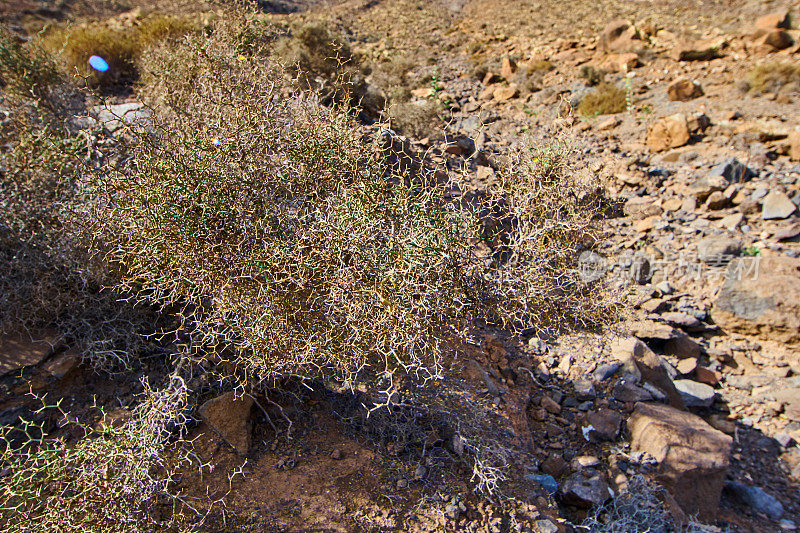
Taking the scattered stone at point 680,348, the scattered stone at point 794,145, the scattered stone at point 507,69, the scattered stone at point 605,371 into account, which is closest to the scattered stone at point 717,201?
the scattered stone at point 794,145

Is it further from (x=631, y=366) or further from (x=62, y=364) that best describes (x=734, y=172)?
(x=62, y=364)

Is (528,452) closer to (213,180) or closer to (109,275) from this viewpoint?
(213,180)

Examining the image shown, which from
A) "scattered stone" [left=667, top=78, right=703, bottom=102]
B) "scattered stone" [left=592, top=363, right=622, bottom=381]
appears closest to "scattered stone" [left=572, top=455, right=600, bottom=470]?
A: "scattered stone" [left=592, top=363, right=622, bottom=381]

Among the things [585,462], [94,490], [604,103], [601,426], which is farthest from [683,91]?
[94,490]

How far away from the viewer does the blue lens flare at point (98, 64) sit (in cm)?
534

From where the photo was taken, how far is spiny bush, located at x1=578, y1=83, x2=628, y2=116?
829 centimetres

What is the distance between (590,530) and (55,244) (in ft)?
11.7

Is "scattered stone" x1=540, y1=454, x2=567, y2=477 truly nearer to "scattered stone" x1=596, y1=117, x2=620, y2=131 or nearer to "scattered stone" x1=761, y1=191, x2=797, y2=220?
"scattered stone" x1=761, y1=191, x2=797, y2=220

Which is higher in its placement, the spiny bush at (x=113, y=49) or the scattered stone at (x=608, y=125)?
the scattered stone at (x=608, y=125)

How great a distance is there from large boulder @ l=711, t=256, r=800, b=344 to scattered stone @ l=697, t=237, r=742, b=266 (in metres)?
0.26

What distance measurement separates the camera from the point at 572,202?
3.69 metres

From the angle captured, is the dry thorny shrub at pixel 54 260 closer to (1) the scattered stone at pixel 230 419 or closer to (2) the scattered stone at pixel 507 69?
(1) the scattered stone at pixel 230 419

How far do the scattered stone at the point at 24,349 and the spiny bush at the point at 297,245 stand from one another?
2.24 feet

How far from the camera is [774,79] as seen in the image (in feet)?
25.3
